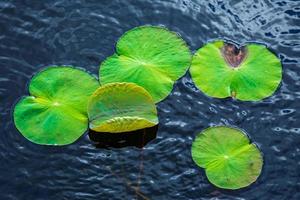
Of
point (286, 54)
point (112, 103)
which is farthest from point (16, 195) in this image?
point (286, 54)

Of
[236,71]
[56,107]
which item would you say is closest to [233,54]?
[236,71]

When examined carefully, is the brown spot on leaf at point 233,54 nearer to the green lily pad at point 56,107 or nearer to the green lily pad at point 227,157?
the green lily pad at point 227,157

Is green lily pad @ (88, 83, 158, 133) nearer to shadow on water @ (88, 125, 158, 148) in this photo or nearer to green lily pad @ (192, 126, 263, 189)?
shadow on water @ (88, 125, 158, 148)

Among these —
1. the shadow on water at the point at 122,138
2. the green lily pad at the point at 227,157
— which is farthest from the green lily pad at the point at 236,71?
the shadow on water at the point at 122,138

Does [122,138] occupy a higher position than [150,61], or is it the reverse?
[150,61]

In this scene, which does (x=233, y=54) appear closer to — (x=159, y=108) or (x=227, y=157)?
(x=159, y=108)

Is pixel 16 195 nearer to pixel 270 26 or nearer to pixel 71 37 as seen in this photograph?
pixel 71 37
